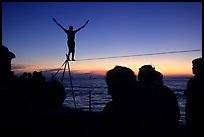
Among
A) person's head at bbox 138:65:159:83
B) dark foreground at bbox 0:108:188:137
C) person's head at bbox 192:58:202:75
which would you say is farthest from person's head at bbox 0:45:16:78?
person's head at bbox 192:58:202:75

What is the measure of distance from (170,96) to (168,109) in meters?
0.13

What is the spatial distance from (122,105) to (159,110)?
383mm

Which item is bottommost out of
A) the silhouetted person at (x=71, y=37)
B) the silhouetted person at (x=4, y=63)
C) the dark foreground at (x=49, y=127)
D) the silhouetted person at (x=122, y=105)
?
the dark foreground at (x=49, y=127)

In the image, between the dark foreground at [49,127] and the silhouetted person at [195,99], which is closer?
the dark foreground at [49,127]

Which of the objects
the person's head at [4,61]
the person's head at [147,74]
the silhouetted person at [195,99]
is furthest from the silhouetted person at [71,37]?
the person's head at [147,74]

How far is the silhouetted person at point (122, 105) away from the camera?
188 centimetres

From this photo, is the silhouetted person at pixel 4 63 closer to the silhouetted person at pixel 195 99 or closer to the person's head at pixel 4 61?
the person's head at pixel 4 61

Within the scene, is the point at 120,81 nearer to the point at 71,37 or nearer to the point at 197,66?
the point at 197,66

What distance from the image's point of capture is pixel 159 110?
6.97 ft

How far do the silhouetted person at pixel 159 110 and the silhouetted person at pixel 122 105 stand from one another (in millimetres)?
99

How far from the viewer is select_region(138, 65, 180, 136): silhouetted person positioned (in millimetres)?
2014

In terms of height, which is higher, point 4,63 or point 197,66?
point 4,63

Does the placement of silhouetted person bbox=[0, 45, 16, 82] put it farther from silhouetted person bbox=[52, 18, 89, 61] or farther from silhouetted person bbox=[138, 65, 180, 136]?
silhouetted person bbox=[138, 65, 180, 136]

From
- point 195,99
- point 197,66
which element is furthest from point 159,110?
point 197,66
